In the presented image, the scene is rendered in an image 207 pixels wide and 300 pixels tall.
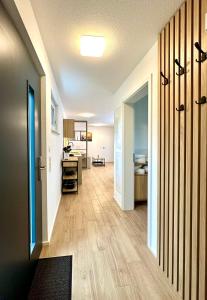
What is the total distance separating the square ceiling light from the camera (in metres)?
2.04

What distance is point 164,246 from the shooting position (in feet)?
6.10

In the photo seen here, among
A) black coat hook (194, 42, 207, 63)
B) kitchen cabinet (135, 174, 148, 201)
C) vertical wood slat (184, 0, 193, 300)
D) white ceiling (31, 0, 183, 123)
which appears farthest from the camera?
kitchen cabinet (135, 174, 148, 201)

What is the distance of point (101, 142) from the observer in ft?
41.1

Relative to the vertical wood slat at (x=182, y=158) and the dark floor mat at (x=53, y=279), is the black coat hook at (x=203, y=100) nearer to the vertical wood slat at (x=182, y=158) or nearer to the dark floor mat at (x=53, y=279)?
the vertical wood slat at (x=182, y=158)

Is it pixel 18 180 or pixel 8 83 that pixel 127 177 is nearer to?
pixel 18 180

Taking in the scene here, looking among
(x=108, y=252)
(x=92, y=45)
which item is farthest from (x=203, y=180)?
(x=92, y=45)

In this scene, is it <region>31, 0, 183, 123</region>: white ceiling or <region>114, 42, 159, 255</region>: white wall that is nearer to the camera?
<region>31, 0, 183, 123</region>: white ceiling

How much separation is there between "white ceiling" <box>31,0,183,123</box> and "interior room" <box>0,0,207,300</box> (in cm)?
1

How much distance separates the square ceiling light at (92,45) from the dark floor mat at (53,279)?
97.4 inches

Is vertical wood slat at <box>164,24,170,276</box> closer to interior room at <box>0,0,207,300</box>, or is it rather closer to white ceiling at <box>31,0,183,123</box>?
interior room at <box>0,0,207,300</box>

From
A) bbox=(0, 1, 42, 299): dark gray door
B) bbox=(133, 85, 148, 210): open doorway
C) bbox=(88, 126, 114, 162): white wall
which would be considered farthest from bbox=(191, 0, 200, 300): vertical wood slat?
bbox=(88, 126, 114, 162): white wall

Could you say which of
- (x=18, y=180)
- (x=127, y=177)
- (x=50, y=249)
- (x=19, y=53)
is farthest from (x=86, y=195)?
(x=19, y=53)

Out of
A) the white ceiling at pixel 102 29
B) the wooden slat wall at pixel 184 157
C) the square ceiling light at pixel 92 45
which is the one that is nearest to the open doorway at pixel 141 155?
the white ceiling at pixel 102 29

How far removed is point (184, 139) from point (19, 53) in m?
1.49
